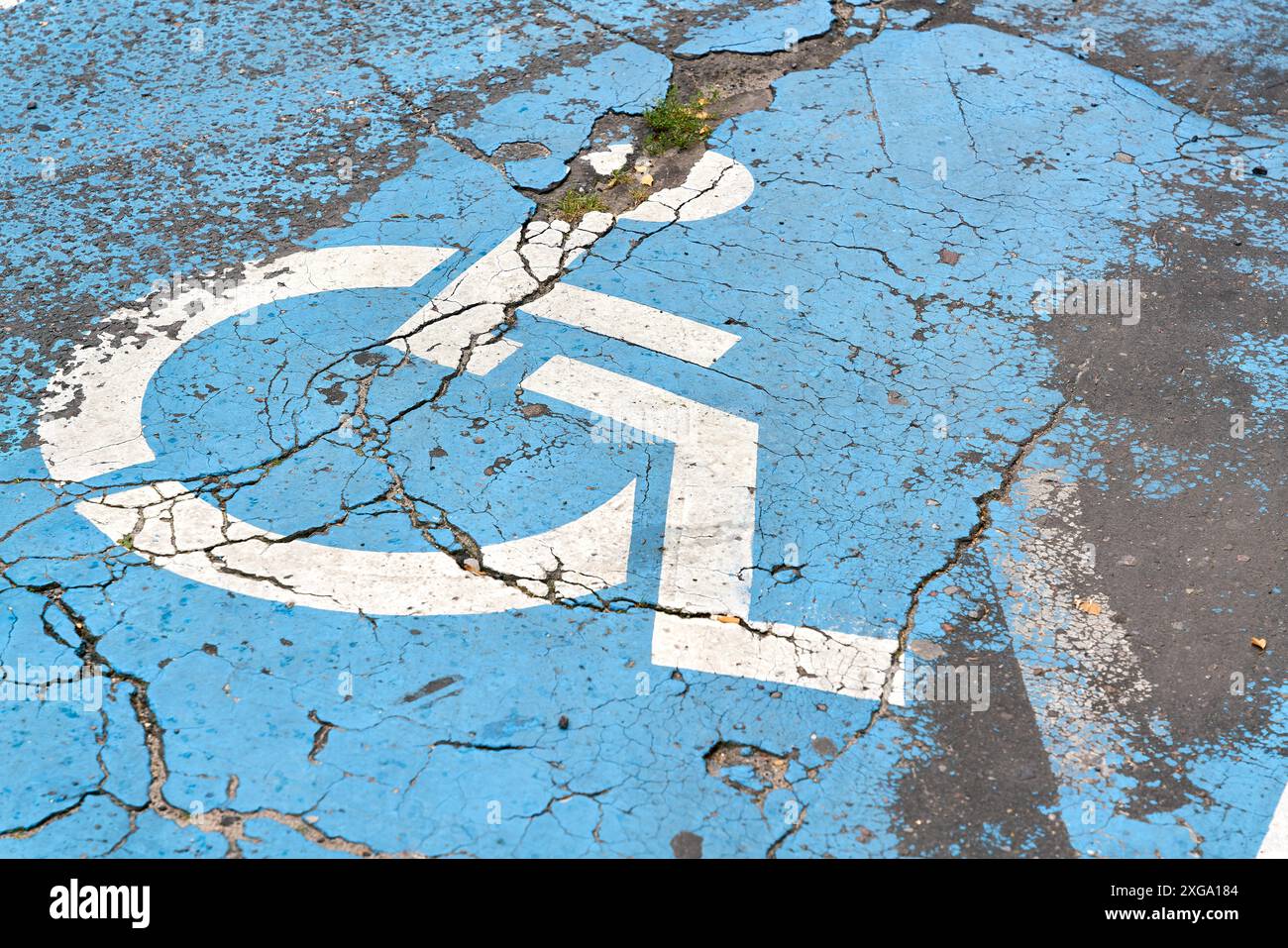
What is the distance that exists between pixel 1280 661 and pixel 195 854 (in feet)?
12.5

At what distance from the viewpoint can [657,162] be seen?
19.9 feet

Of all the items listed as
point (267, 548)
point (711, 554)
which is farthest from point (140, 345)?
point (711, 554)

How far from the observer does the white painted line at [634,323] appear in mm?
4949

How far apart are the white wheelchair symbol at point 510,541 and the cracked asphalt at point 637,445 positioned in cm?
2

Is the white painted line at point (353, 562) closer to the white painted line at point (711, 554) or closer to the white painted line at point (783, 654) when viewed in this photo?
the white painted line at point (711, 554)

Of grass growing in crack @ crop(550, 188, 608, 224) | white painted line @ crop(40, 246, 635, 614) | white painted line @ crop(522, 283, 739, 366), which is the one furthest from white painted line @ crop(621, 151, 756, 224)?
white painted line @ crop(40, 246, 635, 614)

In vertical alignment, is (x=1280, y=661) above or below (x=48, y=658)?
above

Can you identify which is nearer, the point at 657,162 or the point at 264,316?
the point at 264,316

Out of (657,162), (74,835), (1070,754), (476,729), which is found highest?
(657,162)

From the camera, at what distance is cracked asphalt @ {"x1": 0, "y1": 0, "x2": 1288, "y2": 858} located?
3490 millimetres

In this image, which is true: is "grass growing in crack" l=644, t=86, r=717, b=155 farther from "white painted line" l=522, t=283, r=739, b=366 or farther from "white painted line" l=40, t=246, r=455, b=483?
"white painted line" l=40, t=246, r=455, b=483

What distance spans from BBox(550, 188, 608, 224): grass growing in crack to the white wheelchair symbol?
0.77 ft
